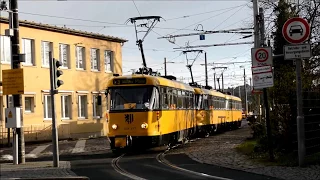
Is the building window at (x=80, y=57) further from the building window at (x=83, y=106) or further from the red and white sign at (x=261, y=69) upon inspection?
the red and white sign at (x=261, y=69)

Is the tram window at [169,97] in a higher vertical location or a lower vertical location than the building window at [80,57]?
lower

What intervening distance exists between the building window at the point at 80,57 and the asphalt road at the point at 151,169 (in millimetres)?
19969

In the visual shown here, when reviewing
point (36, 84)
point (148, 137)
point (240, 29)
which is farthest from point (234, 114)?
point (148, 137)

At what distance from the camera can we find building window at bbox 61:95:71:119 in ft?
115

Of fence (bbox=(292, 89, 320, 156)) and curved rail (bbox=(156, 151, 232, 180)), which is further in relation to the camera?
fence (bbox=(292, 89, 320, 156))

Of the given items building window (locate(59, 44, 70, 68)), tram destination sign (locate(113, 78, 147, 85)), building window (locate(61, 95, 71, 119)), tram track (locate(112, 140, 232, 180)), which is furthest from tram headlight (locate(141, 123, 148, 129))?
building window (locate(59, 44, 70, 68))

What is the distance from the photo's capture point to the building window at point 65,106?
115ft

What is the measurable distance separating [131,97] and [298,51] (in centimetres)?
792

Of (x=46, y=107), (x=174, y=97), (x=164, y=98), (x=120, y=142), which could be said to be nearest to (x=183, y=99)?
(x=174, y=97)

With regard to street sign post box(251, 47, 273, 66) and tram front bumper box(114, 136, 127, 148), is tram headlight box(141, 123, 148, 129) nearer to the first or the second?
tram front bumper box(114, 136, 127, 148)

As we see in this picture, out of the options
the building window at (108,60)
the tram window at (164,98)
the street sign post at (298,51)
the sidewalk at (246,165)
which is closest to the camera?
the sidewalk at (246,165)

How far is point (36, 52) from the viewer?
32719mm

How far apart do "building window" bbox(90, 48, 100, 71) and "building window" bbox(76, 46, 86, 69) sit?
1085 millimetres

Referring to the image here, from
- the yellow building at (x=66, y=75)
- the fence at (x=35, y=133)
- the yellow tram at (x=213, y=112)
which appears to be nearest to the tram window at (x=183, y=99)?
the yellow tram at (x=213, y=112)
